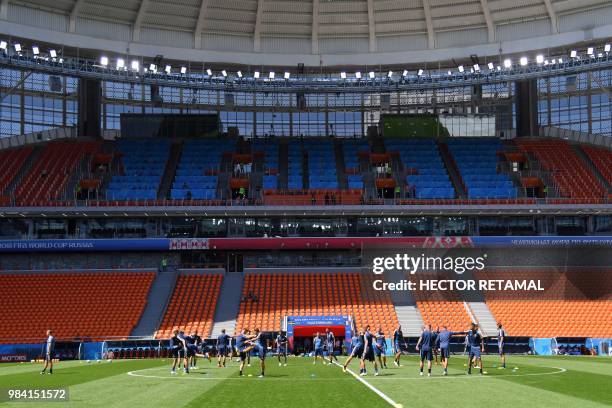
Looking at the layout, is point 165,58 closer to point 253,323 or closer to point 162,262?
point 162,262

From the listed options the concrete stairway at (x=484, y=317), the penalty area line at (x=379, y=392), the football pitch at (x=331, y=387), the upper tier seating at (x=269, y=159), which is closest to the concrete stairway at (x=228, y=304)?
the upper tier seating at (x=269, y=159)

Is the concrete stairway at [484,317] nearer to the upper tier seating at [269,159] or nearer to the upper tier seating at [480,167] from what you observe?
the upper tier seating at [480,167]

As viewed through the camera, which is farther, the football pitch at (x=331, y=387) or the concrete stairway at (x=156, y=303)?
the concrete stairway at (x=156, y=303)

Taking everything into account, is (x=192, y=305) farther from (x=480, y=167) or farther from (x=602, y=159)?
(x=602, y=159)

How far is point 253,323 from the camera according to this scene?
5462 cm

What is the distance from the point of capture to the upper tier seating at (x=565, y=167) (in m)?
62.9

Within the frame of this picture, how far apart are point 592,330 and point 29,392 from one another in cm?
4158

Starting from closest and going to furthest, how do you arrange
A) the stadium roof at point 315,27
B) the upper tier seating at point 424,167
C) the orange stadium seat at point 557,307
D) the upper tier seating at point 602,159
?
the orange stadium seat at point 557,307
the stadium roof at point 315,27
the upper tier seating at point 424,167
the upper tier seating at point 602,159

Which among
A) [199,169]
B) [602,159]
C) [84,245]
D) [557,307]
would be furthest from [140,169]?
[602,159]

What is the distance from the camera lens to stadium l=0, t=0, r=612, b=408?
5606 centimetres

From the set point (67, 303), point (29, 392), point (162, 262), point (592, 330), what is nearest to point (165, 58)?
point (162, 262)

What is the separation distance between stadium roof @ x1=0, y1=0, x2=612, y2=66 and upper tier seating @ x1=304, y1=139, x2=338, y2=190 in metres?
8.62

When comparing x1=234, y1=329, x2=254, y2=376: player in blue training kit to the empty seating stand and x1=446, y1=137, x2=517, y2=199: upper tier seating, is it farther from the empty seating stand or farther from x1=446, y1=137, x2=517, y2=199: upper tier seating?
x1=446, y1=137, x2=517, y2=199: upper tier seating

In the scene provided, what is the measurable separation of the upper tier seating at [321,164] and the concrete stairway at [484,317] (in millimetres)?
15058
